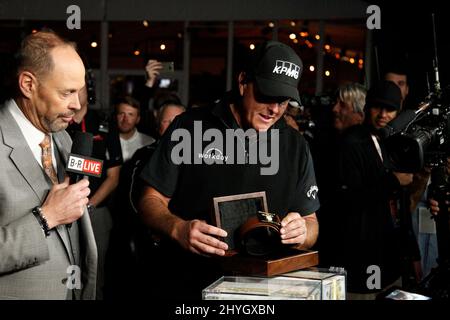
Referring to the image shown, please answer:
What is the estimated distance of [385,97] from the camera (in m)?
3.50

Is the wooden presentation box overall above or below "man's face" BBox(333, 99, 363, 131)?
below

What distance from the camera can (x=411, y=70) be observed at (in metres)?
7.14

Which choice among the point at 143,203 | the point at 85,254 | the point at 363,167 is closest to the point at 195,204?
the point at 143,203

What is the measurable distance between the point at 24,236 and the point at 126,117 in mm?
3087

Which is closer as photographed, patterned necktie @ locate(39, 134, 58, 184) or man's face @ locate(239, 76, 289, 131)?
patterned necktie @ locate(39, 134, 58, 184)

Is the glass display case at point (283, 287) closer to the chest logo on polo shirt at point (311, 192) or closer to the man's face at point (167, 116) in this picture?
the chest logo on polo shirt at point (311, 192)

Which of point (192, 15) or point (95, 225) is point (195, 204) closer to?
point (95, 225)

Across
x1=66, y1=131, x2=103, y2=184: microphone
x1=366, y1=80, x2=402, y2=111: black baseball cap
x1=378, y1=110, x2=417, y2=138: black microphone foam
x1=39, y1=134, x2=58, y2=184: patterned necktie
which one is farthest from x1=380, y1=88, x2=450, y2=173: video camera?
x1=39, y1=134, x2=58, y2=184: patterned necktie

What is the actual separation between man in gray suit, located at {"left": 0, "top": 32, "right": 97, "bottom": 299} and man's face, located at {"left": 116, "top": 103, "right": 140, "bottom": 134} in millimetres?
2788

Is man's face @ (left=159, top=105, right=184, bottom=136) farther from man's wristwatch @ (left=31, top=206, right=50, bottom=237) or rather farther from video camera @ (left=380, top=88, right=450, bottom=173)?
man's wristwatch @ (left=31, top=206, right=50, bottom=237)

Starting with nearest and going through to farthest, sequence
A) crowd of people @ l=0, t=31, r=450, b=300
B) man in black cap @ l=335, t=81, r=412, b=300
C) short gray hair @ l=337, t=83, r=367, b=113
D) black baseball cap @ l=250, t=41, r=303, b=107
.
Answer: crowd of people @ l=0, t=31, r=450, b=300, black baseball cap @ l=250, t=41, r=303, b=107, man in black cap @ l=335, t=81, r=412, b=300, short gray hair @ l=337, t=83, r=367, b=113

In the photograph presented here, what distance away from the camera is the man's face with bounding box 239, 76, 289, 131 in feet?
6.89

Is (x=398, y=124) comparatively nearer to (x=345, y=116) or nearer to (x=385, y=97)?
(x=385, y=97)

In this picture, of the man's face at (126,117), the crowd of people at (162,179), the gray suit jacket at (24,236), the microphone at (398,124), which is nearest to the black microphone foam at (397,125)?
the microphone at (398,124)
